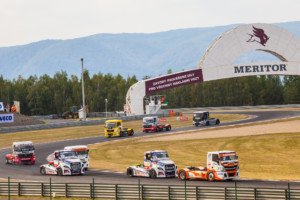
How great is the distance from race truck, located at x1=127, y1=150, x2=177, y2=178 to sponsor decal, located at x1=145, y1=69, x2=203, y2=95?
167 ft

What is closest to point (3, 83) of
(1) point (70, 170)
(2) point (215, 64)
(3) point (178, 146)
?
(2) point (215, 64)

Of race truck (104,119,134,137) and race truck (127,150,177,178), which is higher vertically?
race truck (104,119,134,137)

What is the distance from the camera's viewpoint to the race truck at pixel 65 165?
1382 inches

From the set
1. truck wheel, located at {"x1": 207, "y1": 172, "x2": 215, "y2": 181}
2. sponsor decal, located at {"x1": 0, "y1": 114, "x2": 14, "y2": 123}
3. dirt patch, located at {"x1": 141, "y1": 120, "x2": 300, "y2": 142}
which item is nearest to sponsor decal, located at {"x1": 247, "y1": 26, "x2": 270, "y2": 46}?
dirt patch, located at {"x1": 141, "y1": 120, "x2": 300, "y2": 142}

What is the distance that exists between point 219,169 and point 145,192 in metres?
6.04

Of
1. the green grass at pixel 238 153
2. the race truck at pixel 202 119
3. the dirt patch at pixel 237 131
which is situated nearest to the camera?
the green grass at pixel 238 153

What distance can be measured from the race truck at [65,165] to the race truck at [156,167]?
14.8 feet

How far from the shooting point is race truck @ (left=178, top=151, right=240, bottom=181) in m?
29.1

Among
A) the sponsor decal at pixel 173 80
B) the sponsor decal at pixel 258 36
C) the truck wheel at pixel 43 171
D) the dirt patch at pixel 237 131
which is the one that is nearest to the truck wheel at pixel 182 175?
the truck wheel at pixel 43 171

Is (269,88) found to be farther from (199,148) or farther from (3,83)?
(199,148)

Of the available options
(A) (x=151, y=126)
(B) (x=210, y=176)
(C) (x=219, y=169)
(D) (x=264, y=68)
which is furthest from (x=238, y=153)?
(D) (x=264, y=68)

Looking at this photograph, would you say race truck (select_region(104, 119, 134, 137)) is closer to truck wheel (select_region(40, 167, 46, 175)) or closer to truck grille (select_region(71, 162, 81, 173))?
truck wheel (select_region(40, 167, 46, 175))

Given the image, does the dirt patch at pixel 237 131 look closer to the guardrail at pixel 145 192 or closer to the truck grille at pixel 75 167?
the truck grille at pixel 75 167

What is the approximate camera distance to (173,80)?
A: 83.7 m
